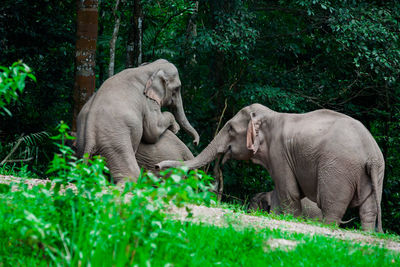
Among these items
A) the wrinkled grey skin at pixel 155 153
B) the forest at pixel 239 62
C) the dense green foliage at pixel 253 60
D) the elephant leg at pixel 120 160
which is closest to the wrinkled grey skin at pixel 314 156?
the wrinkled grey skin at pixel 155 153

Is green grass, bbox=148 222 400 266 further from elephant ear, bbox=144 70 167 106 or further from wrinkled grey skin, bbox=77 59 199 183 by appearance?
elephant ear, bbox=144 70 167 106

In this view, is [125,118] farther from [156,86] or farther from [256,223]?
[256,223]

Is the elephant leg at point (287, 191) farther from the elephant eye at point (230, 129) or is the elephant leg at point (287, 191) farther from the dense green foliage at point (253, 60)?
the dense green foliage at point (253, 60)

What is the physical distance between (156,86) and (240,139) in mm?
1822

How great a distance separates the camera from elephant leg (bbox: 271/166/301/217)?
31.7 ft

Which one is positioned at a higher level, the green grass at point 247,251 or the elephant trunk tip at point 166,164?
the green grass at point 247,251

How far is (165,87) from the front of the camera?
999 cm

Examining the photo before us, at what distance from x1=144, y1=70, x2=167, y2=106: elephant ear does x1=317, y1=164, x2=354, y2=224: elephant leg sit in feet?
9.56

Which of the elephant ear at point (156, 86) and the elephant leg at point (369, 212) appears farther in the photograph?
the elephant ear at point (156, 86)

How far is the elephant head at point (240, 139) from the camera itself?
33.3 ft

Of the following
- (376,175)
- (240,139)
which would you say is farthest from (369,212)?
(240,139)

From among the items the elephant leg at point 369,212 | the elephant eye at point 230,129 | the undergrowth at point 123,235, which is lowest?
the elephant leg at point 369,212

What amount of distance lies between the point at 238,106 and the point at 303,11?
2761 millimetres

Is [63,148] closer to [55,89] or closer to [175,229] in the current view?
[175,229]
